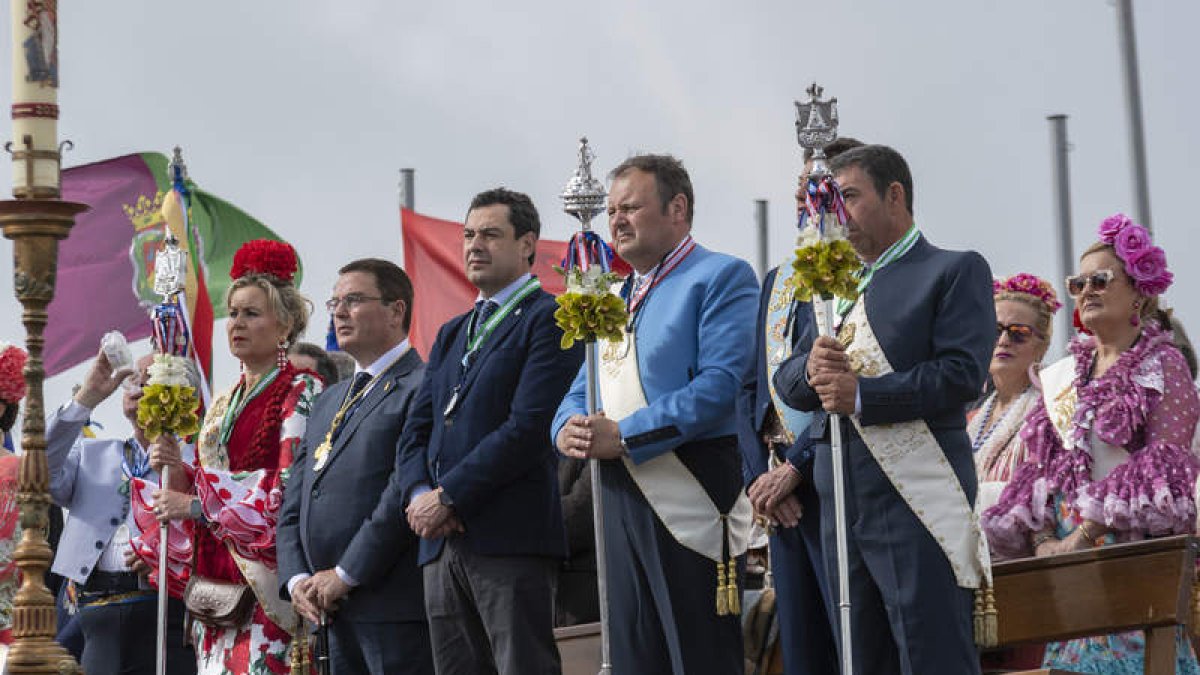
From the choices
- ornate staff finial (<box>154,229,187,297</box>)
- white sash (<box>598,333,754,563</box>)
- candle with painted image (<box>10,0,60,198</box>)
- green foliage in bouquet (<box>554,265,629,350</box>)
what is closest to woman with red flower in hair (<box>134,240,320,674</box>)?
ornate staff finial (<box>154,229,187,297</box>)

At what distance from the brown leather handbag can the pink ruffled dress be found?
2991 mm

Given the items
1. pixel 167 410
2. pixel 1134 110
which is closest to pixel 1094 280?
→ pixel 167 410

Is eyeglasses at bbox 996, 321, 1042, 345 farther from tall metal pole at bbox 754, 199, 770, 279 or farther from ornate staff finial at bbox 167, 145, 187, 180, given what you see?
tall metal pole at bbox 754, 199, 770, 279

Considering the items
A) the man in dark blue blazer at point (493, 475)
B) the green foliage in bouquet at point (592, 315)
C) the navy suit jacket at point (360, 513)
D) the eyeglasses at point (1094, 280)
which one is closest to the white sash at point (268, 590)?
the navy suit jacket at point (360, 513)

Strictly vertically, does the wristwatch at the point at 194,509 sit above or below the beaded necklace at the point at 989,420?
below

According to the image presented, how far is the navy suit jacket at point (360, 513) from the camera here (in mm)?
7688

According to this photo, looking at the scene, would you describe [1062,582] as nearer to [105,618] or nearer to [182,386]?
[182,386]

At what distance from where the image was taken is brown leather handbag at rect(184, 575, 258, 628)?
826cm

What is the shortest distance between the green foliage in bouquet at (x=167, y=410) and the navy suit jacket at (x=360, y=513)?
53 centimetres

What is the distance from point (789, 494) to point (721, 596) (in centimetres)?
43

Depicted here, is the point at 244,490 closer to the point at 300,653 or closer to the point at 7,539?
the point at 300,653

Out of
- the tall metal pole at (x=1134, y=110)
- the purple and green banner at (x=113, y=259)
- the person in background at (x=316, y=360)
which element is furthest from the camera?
the tall metal pole at (x=1134, y=110)

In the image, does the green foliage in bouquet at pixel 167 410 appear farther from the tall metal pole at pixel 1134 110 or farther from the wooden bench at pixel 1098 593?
the tall metal pole at pixel 1134 110

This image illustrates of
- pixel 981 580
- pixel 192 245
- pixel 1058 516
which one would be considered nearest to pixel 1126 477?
pixel 1058 516
